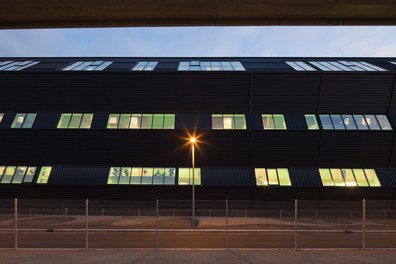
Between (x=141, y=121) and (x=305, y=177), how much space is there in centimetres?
1653

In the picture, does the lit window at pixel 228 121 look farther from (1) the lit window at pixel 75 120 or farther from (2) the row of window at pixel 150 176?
(1) the lit window at pixel 75 120

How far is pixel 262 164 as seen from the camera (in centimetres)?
2814

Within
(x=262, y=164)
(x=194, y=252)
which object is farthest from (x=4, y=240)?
(x=262, y=164)

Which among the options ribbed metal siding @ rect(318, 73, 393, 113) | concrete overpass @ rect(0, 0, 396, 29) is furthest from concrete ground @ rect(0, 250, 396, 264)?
ribbed metal siding @ rect(318, 73, 393, 113)

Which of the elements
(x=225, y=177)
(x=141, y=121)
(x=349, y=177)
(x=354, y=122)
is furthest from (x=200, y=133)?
(x=354, y=122)

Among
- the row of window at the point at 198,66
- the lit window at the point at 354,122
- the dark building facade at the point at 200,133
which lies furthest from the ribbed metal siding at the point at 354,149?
the row of window at the point at 198,66

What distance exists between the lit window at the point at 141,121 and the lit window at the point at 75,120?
2.09 meters

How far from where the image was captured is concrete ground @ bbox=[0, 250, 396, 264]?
9531mm

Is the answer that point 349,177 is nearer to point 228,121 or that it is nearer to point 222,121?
point 228,121

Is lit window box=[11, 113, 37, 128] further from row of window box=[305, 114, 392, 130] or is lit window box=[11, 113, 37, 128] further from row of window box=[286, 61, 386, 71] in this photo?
row of window box=[286, 61, 386, 71]

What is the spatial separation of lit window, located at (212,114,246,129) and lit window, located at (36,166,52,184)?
16445 millimetres

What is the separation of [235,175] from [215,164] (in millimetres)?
2208

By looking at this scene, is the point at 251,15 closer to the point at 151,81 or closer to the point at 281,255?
the point at 281,255

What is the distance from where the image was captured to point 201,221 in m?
22.1
